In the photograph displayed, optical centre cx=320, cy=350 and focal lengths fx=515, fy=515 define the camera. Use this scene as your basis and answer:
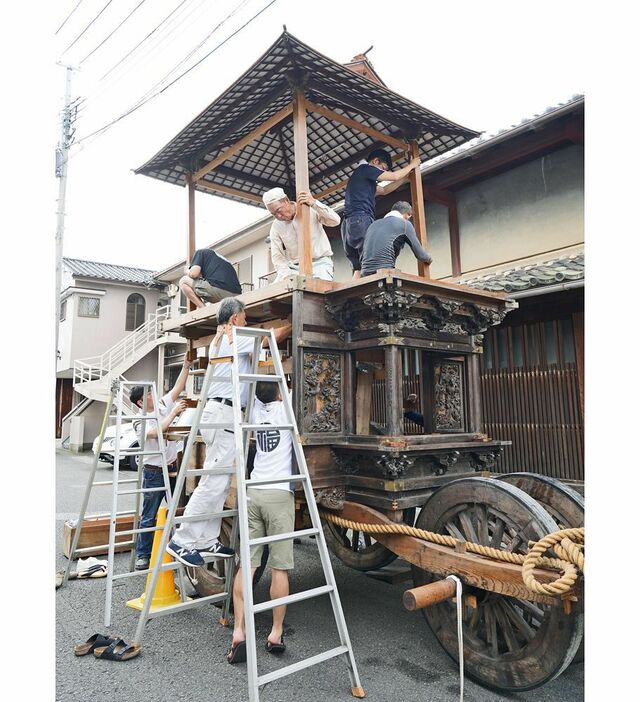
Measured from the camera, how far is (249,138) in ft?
17.5

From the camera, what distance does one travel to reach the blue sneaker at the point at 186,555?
4.21 metres

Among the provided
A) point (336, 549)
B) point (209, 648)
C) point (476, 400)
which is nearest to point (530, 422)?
point (476, 400)

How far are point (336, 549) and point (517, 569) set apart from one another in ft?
10.6

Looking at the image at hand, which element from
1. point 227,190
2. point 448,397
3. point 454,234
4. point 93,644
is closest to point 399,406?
point 448,397

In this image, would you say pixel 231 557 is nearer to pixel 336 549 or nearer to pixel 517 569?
pixel 336 549

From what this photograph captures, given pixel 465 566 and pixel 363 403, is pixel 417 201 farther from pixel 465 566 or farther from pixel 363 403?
pixel 465 566

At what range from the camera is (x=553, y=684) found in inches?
142

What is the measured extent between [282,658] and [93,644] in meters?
1.55

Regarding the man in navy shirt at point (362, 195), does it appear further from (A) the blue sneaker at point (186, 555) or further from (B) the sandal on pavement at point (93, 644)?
(B) the sandal on pavement at point (93, 644)

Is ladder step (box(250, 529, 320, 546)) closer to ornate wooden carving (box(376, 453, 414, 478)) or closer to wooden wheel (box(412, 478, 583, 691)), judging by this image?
ornate wooden carving (box(376, 453, 414, 478))

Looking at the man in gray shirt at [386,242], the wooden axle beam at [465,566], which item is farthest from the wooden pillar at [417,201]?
the wooden axle beam at [465,566]

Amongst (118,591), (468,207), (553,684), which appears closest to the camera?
(553,684)

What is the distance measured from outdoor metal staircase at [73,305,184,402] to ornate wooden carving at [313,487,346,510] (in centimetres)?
1955

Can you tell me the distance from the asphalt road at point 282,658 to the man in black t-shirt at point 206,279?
3.26 metres
